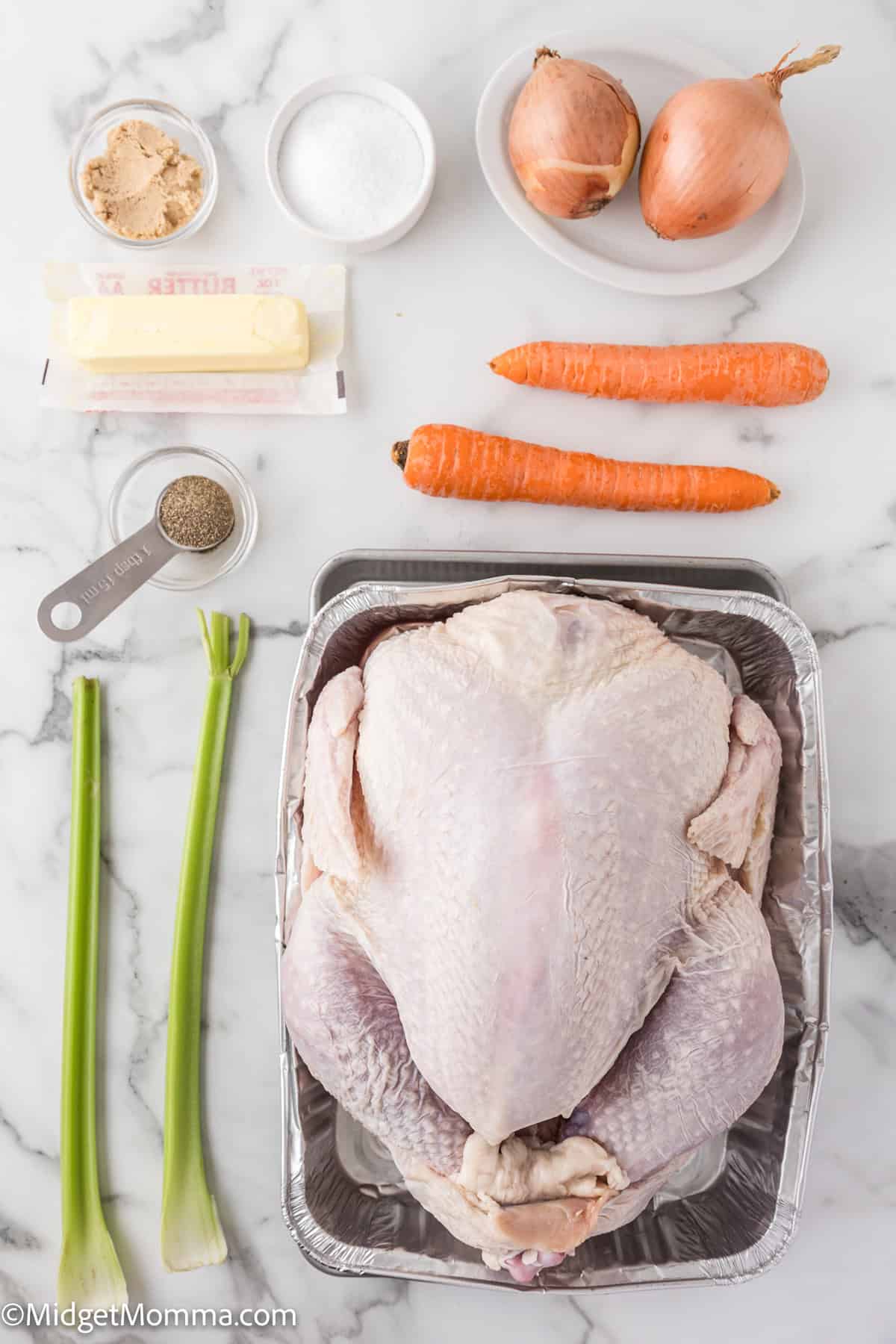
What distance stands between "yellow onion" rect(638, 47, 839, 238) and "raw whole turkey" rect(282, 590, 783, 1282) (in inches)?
23.0

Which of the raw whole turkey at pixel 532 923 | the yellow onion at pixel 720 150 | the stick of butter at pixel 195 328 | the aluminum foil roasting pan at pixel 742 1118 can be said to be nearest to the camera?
the raw whole turkey at pixel 532 923

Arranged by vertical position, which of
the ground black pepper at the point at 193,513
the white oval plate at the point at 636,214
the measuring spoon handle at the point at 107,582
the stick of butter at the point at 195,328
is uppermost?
the white oval plate at the point at 636,214

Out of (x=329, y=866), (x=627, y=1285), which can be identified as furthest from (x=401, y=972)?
(x=627, y=1285)

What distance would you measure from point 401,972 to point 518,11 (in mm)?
1343

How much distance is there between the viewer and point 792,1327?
135 cm

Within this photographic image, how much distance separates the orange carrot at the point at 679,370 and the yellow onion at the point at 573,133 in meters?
0.20

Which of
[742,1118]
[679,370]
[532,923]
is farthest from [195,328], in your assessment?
[742,1118]

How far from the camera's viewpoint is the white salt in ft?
4.46

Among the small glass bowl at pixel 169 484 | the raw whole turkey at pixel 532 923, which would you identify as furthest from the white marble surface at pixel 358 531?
the raw whole turkey at pixel 532 923

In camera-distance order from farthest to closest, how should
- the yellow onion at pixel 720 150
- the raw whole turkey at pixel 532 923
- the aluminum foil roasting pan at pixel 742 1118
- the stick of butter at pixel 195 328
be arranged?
the stick of butter at pixel 195 328
the yellow onion at pixel 720 150
the aluminum foil roasting pan at pixel 742 1118
the raw whole turkey at pixel 532 923

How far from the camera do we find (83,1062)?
1331 mm

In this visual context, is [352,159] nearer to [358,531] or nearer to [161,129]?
[161,129]

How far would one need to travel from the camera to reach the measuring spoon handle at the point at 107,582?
1303 mm

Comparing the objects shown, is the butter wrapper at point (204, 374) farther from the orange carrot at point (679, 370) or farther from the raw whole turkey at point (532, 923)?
the raw whole turkey at point (532, 923)
